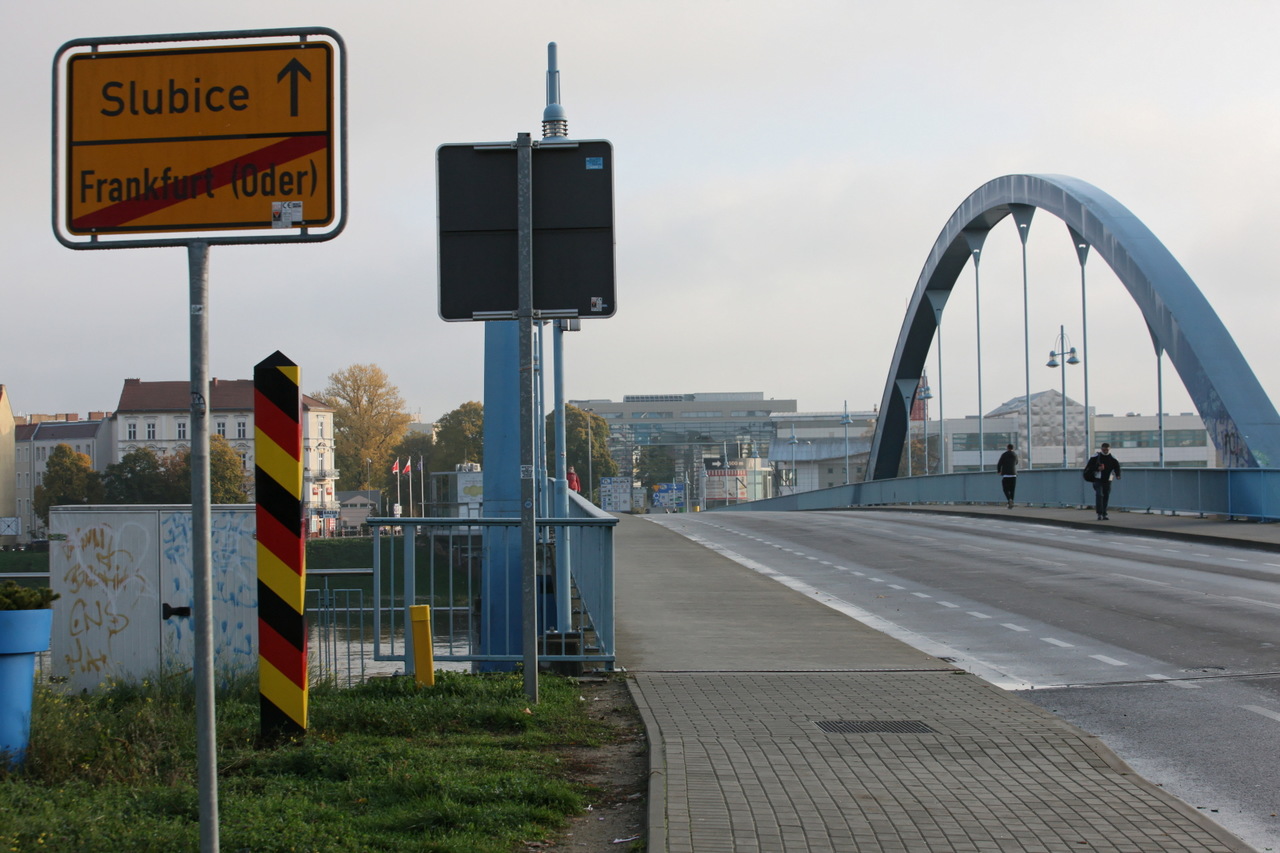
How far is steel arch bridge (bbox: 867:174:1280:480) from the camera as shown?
28.5 metres

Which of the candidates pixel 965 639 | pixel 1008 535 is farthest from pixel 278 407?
pixel 1008 535

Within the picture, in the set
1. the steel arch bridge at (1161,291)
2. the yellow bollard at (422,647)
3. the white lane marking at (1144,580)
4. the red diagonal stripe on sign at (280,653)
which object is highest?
the steel arch bridge at (1161,291)

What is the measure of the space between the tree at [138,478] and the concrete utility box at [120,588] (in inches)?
2480

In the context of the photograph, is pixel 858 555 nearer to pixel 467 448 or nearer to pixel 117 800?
pixel 117 800

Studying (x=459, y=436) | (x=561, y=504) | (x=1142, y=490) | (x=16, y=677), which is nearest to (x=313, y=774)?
(x=16, y=677)

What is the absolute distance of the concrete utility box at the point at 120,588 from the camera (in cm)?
802

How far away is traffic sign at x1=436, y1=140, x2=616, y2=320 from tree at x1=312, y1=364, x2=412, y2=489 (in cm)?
11088

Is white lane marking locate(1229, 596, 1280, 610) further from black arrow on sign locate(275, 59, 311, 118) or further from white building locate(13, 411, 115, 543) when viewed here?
white building locate(13, 411, 115, 543)

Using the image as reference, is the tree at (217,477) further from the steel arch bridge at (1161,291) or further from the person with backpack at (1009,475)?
the steel arch bridge at (1161,291)

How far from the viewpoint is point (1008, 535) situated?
2548 cm

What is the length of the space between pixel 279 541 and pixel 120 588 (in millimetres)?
2769

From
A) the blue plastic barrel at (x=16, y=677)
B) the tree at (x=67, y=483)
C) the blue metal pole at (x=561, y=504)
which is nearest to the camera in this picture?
the blue plastic barrel at (x=16, y=677)

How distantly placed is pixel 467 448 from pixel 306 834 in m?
106

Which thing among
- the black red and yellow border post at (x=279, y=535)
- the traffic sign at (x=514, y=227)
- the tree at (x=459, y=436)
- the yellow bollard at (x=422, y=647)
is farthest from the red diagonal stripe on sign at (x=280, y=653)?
the tree at (x=459, y=436)
